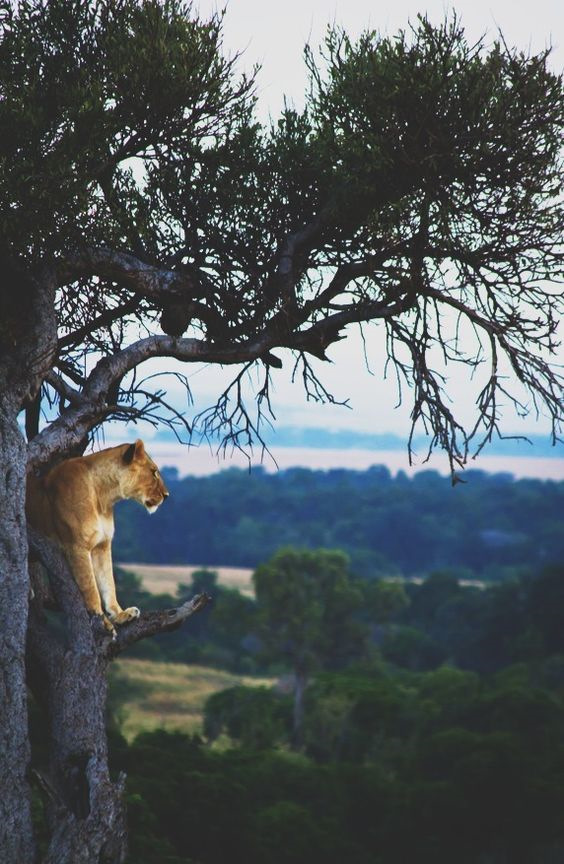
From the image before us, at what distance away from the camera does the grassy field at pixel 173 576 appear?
115m

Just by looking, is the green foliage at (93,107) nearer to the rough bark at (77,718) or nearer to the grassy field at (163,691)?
the rough bark at (77,718)

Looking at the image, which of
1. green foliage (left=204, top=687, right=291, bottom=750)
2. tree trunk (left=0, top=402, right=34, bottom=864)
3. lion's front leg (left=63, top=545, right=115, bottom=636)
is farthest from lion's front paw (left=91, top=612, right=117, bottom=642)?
green foliage (left=204, top=687, right=291, bottom=750)

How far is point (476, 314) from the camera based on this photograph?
44.5 feet

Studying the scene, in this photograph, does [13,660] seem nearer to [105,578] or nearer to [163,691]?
[105,578]

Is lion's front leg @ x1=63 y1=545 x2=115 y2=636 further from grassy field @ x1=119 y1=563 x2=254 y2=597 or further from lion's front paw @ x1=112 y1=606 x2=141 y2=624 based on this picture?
grassy field @ x1=119 y1=563 x2=254 y2=597

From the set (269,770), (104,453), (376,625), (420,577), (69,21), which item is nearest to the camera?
(104,453)

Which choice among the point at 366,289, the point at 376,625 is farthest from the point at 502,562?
the point at 366,289

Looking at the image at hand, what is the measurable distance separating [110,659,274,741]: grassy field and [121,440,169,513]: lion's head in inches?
1966

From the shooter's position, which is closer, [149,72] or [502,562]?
[149,72]

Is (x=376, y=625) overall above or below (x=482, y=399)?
below

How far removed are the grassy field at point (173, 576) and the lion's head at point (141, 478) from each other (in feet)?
315

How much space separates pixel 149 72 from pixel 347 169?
7.88 feet

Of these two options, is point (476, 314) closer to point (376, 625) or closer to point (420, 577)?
point (376, 625)

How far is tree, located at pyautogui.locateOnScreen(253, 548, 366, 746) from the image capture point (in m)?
76.0
